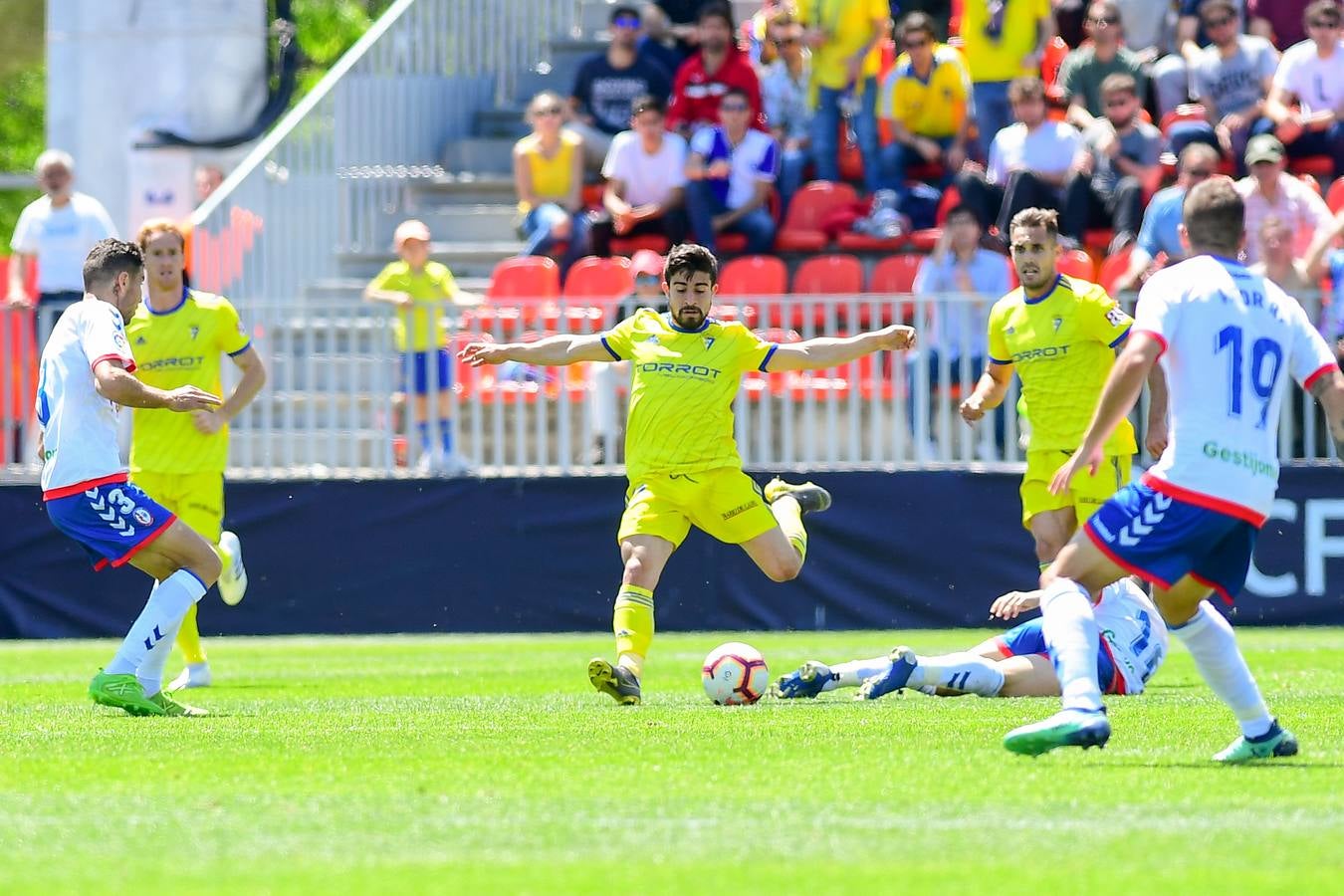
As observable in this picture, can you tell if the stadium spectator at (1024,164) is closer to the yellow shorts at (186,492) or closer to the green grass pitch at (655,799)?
the green grass pitch at (655,799)

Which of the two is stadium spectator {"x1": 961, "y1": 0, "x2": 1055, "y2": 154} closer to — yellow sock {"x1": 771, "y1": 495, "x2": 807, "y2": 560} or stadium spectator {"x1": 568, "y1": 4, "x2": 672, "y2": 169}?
stadium spectator {"x1": 568, "y1": 4, "x2": 672, "y2": 169}

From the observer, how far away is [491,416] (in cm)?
1727

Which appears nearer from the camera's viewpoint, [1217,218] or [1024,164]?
[1217,218]

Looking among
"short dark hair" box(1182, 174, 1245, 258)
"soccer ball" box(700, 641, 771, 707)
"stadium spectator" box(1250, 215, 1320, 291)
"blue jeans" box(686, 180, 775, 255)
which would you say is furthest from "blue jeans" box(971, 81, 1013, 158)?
"short dark hair" box(1182, 174, 1245, 258)

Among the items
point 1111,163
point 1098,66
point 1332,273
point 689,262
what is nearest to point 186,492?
point 689,262

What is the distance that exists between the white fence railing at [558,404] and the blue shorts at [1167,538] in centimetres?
856

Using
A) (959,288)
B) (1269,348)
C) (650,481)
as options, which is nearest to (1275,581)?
(959,288)

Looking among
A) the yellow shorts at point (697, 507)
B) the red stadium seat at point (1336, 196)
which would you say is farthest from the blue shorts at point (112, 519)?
the red stadium seat at point (1336, 196)

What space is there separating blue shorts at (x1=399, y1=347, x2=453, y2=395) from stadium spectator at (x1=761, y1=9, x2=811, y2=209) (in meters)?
4.93

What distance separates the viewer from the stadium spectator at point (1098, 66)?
19562 mm

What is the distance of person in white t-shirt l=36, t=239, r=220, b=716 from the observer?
998cm

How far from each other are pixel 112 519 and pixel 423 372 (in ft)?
23.1

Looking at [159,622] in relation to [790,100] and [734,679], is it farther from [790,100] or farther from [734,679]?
[790,100]

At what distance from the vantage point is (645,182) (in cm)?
2012
